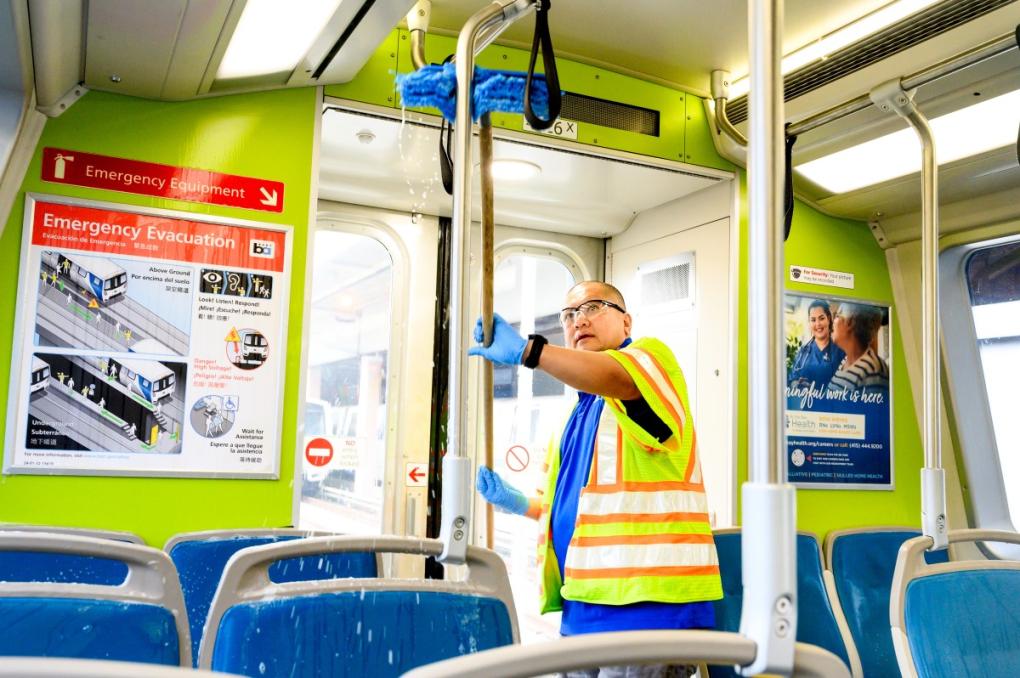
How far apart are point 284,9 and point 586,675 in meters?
2.25

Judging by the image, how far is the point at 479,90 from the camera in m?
1.86

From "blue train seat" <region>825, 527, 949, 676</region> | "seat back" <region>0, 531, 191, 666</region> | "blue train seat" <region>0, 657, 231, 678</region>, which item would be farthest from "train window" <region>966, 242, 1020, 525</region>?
"blue train seat" <region>0, 657, 231, 678</region>

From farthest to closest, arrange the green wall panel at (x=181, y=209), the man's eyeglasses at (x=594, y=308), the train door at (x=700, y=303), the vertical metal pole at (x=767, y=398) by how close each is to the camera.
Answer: the train door at (x=700, y=303) → the man's eyeglasses at (x=594, y=308) → the green wall panel at (x=181, y=209) → the vertical metal pole at (x=767, y=398)

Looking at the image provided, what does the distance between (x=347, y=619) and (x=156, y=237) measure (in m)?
2.09

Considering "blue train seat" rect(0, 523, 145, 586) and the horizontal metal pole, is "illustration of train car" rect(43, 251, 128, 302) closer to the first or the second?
"blue train seat" rect(0, 523, 145, 586)

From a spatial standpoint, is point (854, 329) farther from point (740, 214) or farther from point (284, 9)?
point (284, 9)

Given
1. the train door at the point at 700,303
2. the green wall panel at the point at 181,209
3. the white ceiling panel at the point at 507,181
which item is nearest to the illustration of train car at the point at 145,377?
the green wall panel at the point at 181,209

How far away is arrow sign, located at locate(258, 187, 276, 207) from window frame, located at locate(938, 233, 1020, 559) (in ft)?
10.6

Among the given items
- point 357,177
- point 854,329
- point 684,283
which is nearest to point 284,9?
point 357,177

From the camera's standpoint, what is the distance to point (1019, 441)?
4.39 m

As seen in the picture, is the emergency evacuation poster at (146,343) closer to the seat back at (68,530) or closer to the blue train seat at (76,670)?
the seat back at (68,530)

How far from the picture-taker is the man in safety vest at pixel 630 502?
2500 millimetres

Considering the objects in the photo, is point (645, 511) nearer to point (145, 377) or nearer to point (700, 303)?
point (145, 377)

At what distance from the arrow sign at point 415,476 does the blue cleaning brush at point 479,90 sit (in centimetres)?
276
